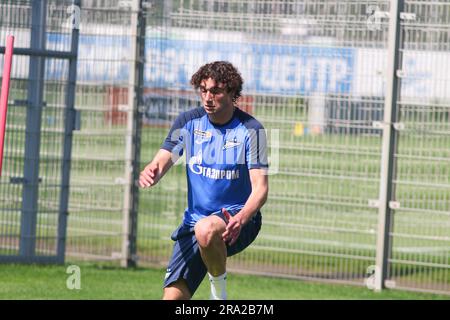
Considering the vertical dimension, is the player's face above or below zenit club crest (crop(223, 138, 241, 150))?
above

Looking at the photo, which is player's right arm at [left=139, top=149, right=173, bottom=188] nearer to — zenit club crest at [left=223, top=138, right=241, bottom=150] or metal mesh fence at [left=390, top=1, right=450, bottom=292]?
zenit club crest at [left=223, top=138, right=241, bottom=150]

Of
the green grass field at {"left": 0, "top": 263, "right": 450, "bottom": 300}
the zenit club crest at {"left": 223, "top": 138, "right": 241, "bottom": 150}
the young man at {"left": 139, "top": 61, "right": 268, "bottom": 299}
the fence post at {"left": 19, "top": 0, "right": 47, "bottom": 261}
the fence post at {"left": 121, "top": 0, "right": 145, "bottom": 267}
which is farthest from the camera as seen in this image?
the fence post at {"left": 121, "top": 0, "right": 145, "bottom": 267}

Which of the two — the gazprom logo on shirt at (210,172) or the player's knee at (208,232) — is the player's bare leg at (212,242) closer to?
the player's knee at (208,232)

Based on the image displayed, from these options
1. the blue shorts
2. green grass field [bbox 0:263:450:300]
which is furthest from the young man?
green grass field [bbox 0:263:450:300]

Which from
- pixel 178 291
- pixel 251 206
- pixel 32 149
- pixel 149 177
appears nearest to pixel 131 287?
pixel 32 149

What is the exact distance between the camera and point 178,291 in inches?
349

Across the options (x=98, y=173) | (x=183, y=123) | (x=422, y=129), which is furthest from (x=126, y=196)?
(x=183, y=123)

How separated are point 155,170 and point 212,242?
0.65 meters

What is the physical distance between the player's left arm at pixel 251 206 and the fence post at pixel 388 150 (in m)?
A: 4.44

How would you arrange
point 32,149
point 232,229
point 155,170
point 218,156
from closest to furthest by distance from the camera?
point 232,229, point 155,170, point 218,156, point 32,149

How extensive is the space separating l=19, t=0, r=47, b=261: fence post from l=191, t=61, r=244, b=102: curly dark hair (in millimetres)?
4800

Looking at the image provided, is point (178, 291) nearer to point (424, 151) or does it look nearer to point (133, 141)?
point (424, 151)

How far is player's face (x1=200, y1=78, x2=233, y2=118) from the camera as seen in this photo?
28.3ft
